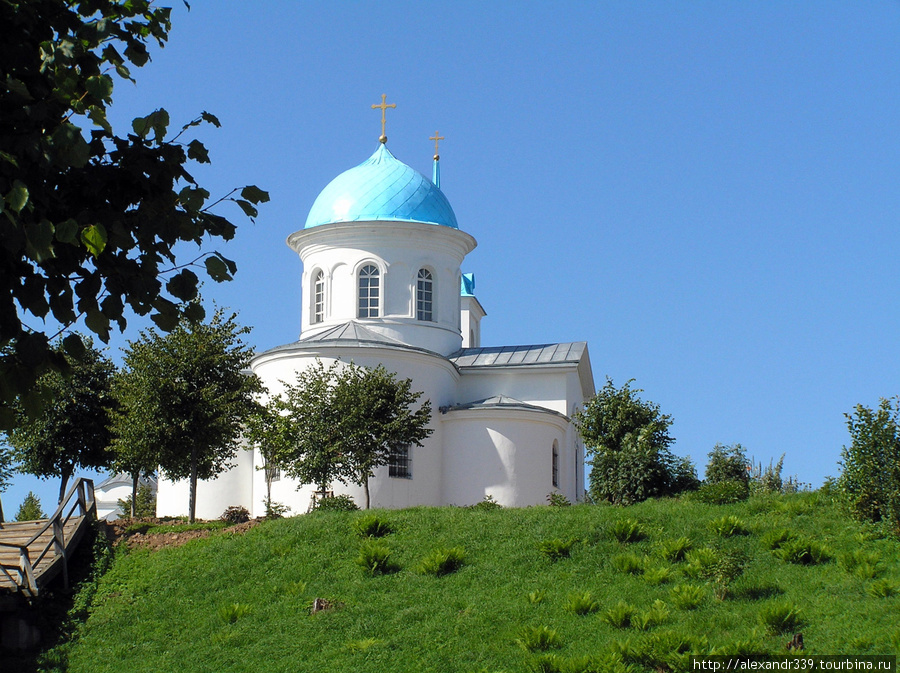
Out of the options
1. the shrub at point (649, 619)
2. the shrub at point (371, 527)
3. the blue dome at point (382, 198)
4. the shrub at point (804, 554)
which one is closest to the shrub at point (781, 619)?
the shrub at point (649, 619)

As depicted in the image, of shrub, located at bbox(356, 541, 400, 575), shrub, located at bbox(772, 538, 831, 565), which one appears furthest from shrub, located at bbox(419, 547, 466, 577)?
shrub, located at bbox(772, 538, 831, 565)

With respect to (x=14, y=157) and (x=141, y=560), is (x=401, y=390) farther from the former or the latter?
(x=14, y=157)

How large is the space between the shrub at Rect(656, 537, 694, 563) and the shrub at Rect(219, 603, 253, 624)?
250 inches

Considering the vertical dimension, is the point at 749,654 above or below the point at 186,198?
below

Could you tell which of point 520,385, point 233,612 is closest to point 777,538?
point 233,612

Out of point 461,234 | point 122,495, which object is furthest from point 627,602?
point 122,495

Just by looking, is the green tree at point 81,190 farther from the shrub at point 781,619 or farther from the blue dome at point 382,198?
the blue dome at point 382,198

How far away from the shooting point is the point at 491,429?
26797mm

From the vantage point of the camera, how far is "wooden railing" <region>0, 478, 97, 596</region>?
1590 centimetres

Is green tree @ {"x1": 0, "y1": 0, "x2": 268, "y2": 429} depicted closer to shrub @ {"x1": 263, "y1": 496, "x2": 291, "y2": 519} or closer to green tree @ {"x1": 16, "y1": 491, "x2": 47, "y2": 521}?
shrub @ {"x1": 263, "y1": 496, "x2": 291, "y2": 519}

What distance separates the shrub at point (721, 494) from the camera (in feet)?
65.3

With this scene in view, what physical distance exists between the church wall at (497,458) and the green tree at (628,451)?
315 cm

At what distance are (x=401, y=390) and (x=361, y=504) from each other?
10.7 feet

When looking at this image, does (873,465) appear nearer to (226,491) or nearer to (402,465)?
(402,465)
